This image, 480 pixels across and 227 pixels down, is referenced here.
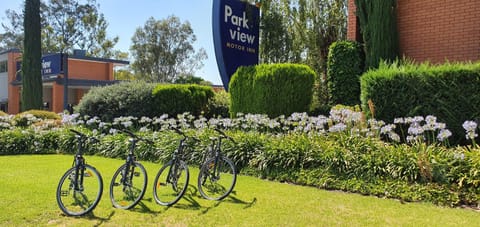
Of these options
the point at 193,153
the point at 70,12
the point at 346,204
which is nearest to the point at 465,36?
the point at 346,204

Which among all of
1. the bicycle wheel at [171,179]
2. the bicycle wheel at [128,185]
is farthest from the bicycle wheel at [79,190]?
the bicycle wheel at [171,179]

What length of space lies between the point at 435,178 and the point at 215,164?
305 centimetres

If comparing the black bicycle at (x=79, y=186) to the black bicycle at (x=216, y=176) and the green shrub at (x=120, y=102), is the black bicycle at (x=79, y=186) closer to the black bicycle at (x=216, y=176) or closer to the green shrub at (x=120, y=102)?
the black bicycle at (x=216, y=176)

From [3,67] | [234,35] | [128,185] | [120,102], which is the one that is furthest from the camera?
→ [3,67]

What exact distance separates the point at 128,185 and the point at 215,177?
1.21 metres

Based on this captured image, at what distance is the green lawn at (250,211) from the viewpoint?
4.48 meters

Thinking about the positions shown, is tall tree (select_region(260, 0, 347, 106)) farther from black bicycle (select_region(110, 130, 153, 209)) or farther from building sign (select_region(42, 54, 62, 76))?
building sign (select_region(42, 54, 62, 76))

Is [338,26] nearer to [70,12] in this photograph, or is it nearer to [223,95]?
[223,95]

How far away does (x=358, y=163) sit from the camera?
20.1ft

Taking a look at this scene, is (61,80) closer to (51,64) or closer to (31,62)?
(51,64)

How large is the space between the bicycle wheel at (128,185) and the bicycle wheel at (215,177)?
85 cm

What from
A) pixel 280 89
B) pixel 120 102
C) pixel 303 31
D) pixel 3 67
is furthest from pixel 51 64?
pixel 280 89

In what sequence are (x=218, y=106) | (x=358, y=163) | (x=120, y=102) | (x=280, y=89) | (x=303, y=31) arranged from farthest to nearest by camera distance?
(x=303, y=31) < (x=218, y=106) < (x=120, y=102) < (x=280, y=89) < (x=358, y=163)

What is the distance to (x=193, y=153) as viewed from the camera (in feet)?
26.4
